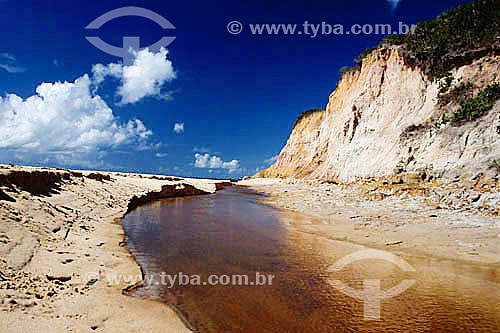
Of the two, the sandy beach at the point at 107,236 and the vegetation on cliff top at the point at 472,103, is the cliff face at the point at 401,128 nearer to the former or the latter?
the vegetation on cliff top at the point at 472,103

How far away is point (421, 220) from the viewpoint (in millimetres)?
8875

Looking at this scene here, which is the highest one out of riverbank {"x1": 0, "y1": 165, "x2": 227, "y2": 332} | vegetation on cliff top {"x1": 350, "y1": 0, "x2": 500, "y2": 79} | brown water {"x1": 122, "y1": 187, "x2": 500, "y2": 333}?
vegetation on cliff top {"x1": 350, "y1": 0, "x2": 500, "y2": 79}

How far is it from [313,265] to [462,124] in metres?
13.1

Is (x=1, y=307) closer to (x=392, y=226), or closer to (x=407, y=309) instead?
(x=407, y=309)

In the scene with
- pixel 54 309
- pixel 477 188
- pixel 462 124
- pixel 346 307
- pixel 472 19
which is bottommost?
pixel 346 307

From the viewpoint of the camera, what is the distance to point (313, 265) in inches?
245

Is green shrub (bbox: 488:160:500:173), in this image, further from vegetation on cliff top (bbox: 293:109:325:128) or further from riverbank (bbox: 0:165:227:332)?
vegetation on cliff top (bbox: 293:109:325:128)

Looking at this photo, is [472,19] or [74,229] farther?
[472,19]

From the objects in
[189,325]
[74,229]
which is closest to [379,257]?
[189,325]

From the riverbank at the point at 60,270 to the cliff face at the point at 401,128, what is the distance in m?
13.5

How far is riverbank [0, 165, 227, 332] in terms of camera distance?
3.20m

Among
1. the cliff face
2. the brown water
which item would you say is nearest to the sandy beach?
the brown water

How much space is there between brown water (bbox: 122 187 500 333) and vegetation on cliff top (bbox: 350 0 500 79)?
16799 mm

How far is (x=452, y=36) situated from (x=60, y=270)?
24.0 m
